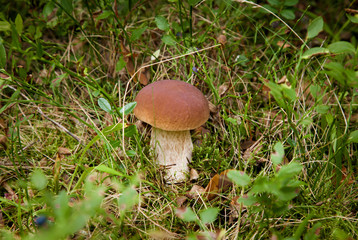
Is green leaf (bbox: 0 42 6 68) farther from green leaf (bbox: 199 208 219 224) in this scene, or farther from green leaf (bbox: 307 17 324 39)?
green leaf (bbox: 307 17 324 39)

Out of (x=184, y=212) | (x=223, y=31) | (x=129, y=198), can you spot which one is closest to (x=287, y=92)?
(x=184, y=212)

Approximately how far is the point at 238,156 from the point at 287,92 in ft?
2.61

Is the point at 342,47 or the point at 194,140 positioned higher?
the point at 342,47

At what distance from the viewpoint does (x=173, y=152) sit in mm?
1901

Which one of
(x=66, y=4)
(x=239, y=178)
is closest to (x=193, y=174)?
(x=239, y=178)

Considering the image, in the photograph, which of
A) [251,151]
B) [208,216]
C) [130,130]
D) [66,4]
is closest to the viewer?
[208,216]

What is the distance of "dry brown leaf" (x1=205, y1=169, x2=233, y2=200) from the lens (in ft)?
5.56

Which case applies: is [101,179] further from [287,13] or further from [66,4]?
[287,13]

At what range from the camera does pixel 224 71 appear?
242cm

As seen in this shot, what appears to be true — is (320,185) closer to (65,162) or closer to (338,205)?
(338,205)

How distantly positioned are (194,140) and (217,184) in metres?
0.53

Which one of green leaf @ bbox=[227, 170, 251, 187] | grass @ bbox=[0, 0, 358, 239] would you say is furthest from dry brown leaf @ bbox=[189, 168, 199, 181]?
green leaf @ bbox=[227, 170, 251, 187]

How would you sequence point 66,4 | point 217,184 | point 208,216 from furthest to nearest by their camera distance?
point 66,4 → point 217,184 → point 208,216

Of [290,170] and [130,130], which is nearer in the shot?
[290,170]
